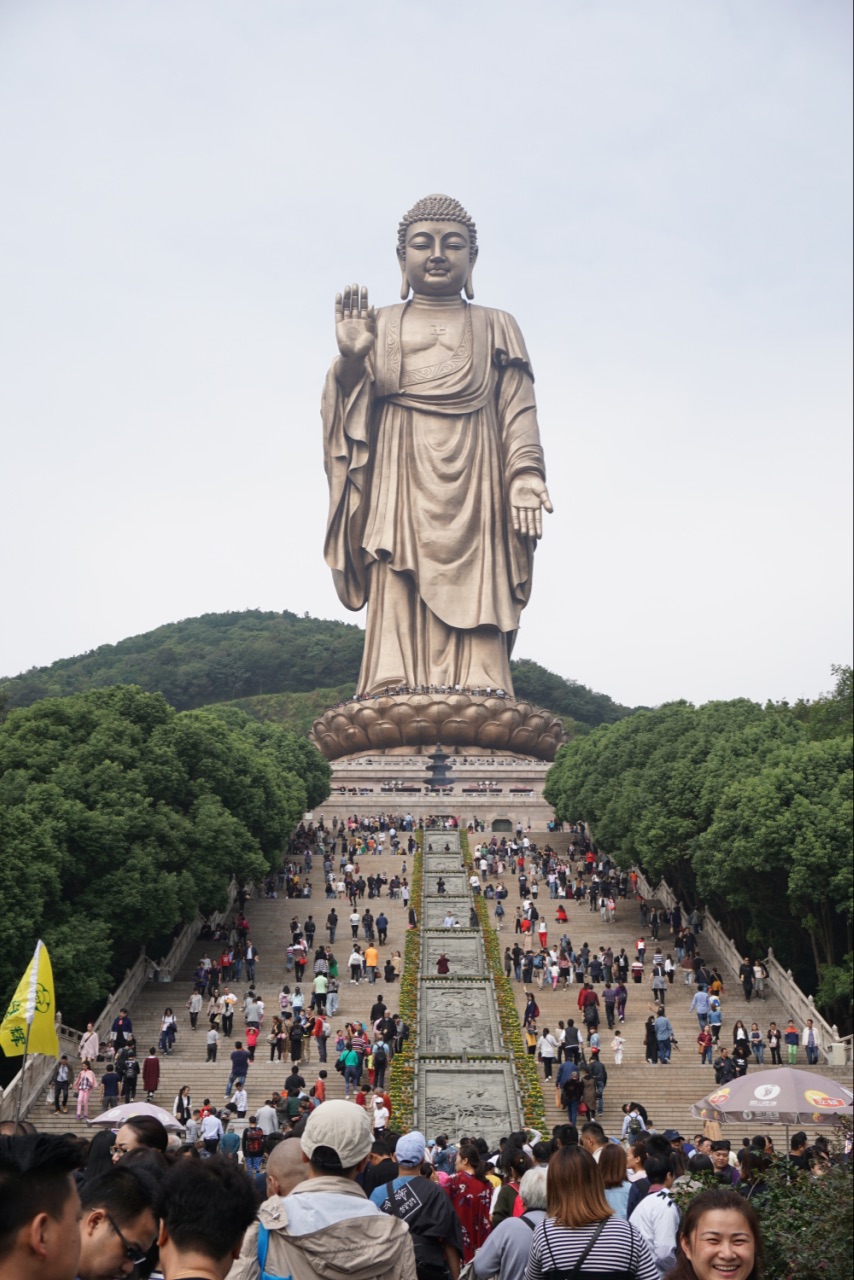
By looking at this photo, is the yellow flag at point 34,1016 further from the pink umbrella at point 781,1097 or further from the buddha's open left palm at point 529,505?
the buddha's open left palm at point 529,505

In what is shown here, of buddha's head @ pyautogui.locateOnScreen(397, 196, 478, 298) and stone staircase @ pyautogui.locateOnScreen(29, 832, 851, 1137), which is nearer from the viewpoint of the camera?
stone staircase @ pyautogui.locateOnScreen(29, 832, 851, 1137)

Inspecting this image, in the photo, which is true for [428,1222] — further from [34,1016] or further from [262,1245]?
[34,1016]

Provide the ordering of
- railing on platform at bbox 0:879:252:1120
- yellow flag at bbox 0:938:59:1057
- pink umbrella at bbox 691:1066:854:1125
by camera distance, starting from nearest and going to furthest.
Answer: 1. pink umbrella at bbox 691:1066:854:1125
2. yellow flag at bbox 0:938:59:1057
3. railing on platform at bbox 0:879:252:1120

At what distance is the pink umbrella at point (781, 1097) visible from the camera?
32.2ft

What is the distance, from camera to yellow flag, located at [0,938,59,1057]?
12812 mm

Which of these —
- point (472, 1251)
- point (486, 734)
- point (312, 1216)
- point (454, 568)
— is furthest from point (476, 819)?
point (312, 1216)

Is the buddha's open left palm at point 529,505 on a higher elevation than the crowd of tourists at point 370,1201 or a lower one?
higher

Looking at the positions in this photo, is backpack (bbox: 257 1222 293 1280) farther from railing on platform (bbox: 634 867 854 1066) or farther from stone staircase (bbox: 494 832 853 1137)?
railing on platform (bbox: 634 867 854 1066)

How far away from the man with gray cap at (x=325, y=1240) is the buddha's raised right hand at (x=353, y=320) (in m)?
36.3

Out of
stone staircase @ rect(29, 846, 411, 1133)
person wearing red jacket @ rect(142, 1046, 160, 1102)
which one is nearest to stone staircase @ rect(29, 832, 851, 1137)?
stone staircase @ rect(29, 846, 411, 1133)

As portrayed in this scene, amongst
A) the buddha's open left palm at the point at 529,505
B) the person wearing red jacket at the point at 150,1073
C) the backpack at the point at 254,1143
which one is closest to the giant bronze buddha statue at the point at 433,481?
the buddha's open left palm at the point at 529,505

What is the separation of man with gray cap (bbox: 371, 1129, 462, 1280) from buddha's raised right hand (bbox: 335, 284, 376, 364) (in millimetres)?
34885

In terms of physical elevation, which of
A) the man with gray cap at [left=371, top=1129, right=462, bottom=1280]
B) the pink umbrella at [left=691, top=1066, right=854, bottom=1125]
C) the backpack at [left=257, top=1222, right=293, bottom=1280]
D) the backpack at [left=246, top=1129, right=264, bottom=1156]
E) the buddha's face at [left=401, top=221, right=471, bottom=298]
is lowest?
the backpack at [left=246, top=1129, right=264, bottom=1156]

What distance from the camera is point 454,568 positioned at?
40.3 meters
